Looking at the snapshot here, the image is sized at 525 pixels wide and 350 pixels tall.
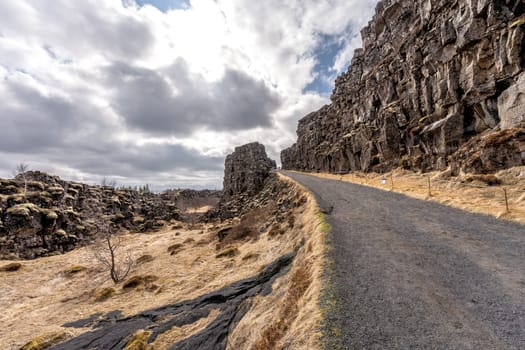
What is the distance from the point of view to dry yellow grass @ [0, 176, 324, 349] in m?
7.30

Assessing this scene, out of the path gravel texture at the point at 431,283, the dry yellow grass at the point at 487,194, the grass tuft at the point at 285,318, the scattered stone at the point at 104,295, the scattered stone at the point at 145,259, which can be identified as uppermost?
the dry yellow grass at the point at 487,194

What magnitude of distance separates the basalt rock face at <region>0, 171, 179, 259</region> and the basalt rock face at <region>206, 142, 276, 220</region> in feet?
82.5

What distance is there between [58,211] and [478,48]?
87.5 meters

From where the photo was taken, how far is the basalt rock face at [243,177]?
55.8 metres

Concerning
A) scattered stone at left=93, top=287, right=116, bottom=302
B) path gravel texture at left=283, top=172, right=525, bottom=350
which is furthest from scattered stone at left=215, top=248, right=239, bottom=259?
path gravel texture at left=283, top=172, right=525, bottom=350

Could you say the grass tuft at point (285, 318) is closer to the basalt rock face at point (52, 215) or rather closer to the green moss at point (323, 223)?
the green moss at point (323, 223)

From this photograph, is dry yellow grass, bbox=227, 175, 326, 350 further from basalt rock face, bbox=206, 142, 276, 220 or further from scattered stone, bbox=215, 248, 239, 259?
basalt rock face, bbox=206, 142, 276, 220

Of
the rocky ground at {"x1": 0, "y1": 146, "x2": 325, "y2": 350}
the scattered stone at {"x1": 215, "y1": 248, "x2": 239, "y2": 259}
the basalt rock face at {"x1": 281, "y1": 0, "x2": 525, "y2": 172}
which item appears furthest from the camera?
the scattered stone at {"x1": 215, "y1": 248, "x2": 239, "y2": 259}

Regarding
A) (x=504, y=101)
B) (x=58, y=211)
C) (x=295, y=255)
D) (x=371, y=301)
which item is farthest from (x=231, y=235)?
(x=58, y=211)

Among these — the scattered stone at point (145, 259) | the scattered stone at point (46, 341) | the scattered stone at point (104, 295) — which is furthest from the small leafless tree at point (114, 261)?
the scattered stone at point (46, 341)

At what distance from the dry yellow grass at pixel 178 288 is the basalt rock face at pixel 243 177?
21.1 metres

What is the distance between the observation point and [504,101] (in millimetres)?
21250

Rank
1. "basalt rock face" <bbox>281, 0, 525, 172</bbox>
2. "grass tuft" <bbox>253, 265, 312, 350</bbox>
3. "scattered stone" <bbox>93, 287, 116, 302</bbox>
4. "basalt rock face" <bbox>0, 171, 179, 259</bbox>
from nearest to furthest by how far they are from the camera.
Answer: "grass tuft" <bbox>253, 265, 312, 350</bbox>, "scattered stone" <bbox>93, 287, 116, 302</bbox>, "basalt rock face" <bbox>281, 0, 525, 172</bbox>, "basalt rock face" <bbox>0, 171, 179, 259</bbox>

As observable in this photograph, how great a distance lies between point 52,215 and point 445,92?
82847 millimetres
